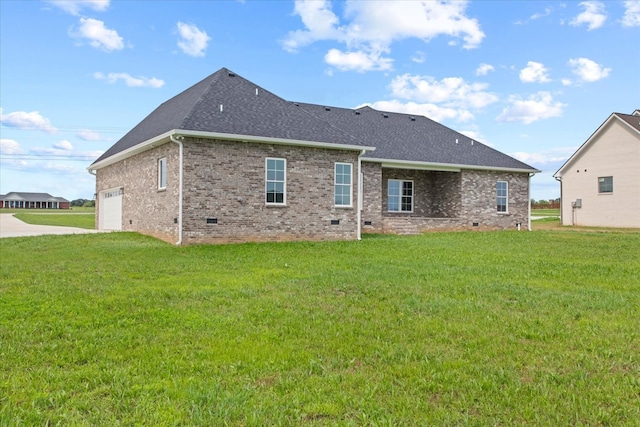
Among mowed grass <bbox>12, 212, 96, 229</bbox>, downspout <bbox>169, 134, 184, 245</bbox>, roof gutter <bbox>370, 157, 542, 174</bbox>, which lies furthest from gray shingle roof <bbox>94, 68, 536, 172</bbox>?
mowed grass <bbox>12, 212, 96, 229</bbox>

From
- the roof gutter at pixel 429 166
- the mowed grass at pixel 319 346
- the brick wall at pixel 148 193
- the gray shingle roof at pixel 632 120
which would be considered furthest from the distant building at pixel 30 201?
the mowed grass at pixel 319 346

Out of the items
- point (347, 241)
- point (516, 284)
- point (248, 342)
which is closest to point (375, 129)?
point (347, 241)

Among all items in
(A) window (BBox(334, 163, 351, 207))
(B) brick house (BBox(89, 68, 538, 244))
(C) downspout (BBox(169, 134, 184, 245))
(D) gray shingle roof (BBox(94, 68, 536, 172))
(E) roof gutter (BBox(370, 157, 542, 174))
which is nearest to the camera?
(C) downspout (BBox(169, 134, 184, 245))

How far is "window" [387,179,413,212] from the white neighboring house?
466 inches

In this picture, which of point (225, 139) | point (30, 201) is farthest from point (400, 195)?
point (30, 201)

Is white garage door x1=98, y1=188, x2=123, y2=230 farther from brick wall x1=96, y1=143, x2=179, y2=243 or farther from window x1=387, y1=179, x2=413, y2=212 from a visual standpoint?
window x1=387, y1=179, x2=413, y2=212

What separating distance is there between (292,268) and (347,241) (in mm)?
6931

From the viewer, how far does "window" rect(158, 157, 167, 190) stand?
16.5 meters

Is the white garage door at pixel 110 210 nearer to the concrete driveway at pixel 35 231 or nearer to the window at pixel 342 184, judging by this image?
the concrete driveway at pixel 35 231

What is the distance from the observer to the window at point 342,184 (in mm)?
17672

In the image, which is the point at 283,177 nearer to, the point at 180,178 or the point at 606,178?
the point at 180,178

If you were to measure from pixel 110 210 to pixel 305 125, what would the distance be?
1177 cm

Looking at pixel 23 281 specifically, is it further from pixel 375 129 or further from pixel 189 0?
pixel 375 129

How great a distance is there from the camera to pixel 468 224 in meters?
A: 22.9
